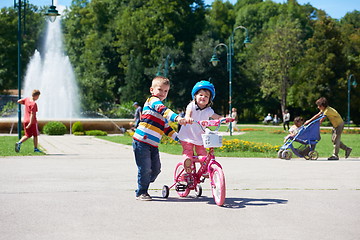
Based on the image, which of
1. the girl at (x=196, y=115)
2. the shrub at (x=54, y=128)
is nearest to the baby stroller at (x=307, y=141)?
the girl at (x=196, y=115)

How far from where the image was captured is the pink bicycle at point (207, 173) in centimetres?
673

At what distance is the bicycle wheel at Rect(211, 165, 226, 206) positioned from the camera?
6.76 meters

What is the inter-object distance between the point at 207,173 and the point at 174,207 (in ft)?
2.34

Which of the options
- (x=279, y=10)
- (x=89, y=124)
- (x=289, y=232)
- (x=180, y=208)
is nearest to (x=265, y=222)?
(x=289, y=232)

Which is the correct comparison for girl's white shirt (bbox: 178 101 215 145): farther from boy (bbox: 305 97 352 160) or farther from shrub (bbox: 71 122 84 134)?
shrub (bbox: 71 122 84 134)

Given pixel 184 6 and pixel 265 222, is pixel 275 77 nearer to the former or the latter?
pixel 184 6

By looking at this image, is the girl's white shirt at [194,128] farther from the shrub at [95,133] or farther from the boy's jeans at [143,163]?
the shrub at [95,133]

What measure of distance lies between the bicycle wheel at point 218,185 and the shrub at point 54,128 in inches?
972

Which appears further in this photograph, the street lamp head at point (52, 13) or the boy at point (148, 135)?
the street lamp head at point (52, 13)

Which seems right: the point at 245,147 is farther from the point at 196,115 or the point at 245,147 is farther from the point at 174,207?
the point at 174,207

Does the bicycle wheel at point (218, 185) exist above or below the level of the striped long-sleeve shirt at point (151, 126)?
below

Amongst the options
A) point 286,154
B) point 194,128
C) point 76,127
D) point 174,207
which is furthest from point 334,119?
point 76,127

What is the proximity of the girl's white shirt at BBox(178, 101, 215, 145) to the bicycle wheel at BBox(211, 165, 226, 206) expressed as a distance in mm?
425

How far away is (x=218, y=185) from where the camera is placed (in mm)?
6895
